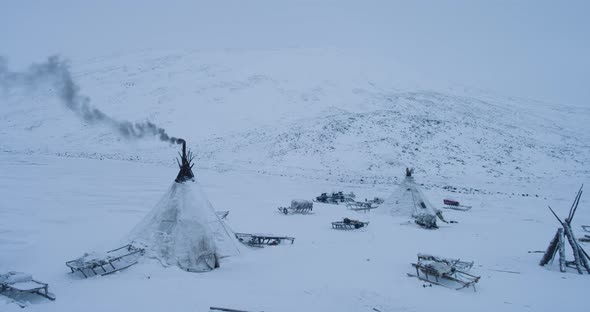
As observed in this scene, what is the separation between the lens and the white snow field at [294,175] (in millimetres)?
10883

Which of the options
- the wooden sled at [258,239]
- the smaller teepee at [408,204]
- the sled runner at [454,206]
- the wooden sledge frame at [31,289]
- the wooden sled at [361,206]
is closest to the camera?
the wooden sledge frame at [31,289]

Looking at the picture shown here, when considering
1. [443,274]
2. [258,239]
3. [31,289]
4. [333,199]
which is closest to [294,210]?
[333,199]

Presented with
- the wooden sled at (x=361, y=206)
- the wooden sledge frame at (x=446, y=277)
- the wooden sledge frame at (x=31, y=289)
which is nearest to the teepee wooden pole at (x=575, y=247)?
the wooden sledge frame at (x=446, y=277)

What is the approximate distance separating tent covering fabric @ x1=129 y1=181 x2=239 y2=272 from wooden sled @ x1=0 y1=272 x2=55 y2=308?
317cm

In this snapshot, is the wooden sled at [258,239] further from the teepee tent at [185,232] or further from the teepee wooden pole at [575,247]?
the teepee wooden pole at [575,247]

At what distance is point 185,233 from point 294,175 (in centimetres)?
2548

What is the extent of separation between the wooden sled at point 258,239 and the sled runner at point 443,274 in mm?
5261

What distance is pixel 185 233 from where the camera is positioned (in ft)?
41.0

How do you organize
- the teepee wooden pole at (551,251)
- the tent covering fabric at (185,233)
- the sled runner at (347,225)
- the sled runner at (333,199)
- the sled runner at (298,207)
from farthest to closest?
1. the sled runner at (333,199)
2. the sled runner at (298,207)
3. the sled runner at (347,225)
4. the teepee wooden pole at (551,251)
5. the tent covering fabric at (185,233)


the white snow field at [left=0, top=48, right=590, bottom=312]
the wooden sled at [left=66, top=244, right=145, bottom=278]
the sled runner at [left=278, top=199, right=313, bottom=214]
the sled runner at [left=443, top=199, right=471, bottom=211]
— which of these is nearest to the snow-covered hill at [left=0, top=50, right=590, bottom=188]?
the white snow field at [left=0, top=48, right=590, bottom=312]

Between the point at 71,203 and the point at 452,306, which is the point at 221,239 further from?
the point at 71,203

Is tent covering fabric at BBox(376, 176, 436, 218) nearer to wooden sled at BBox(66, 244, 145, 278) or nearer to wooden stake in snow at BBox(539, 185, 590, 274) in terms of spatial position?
wooden stake in snow at BBox(539, 185, 590, 274)

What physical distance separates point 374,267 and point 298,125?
3841 cm

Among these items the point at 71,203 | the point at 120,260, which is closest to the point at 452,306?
the point at 120,260
